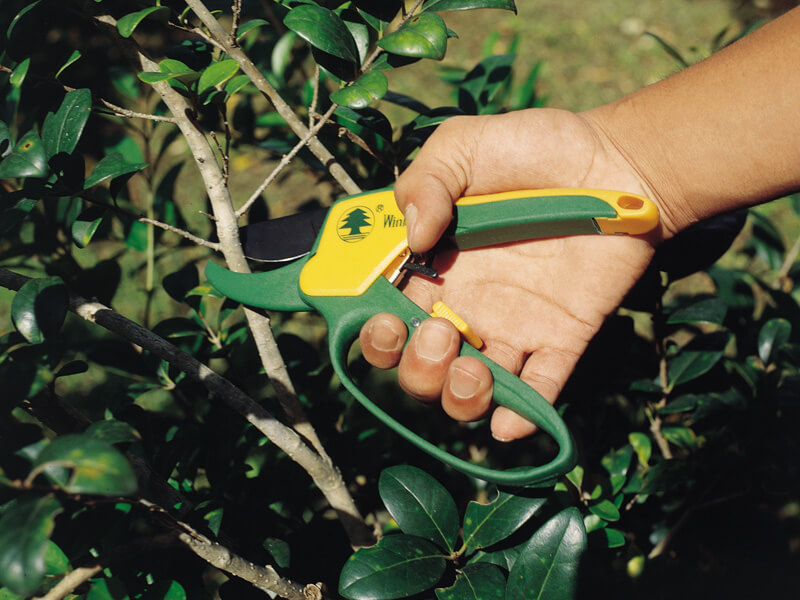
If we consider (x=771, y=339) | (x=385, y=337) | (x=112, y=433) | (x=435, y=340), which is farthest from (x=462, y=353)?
(x=771, y=339)

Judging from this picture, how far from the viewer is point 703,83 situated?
1.56 meters

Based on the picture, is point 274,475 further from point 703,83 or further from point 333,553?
point 703,83

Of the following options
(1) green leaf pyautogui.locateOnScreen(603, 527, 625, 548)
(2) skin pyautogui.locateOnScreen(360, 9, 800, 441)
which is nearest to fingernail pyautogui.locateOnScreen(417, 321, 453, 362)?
(2) skin pyautogui.locateOnScreen(360, 9, 800, 441)

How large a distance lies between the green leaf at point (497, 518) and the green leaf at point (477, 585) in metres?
0.07

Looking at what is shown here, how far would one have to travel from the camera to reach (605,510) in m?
1.45

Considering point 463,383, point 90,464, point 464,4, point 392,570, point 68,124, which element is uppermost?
point 464,4

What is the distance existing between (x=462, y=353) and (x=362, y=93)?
633 mm

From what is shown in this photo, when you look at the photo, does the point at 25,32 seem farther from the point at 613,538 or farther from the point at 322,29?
the point at 613,538

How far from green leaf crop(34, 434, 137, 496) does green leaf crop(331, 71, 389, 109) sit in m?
0.75

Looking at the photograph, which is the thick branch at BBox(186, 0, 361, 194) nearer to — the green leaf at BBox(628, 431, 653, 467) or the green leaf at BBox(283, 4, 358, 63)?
the green leaf at BBox(283, 4, 358, 63)

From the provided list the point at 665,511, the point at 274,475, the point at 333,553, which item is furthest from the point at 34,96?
the point at 665,511

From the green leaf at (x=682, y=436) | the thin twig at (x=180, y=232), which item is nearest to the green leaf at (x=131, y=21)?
the thin twig at (x=180, y=232)

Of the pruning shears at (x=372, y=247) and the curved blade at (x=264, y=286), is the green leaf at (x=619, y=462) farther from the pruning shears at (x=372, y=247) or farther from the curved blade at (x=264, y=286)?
the curved blade at (x=264, y=286)

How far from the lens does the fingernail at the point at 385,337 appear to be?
4.49ft
